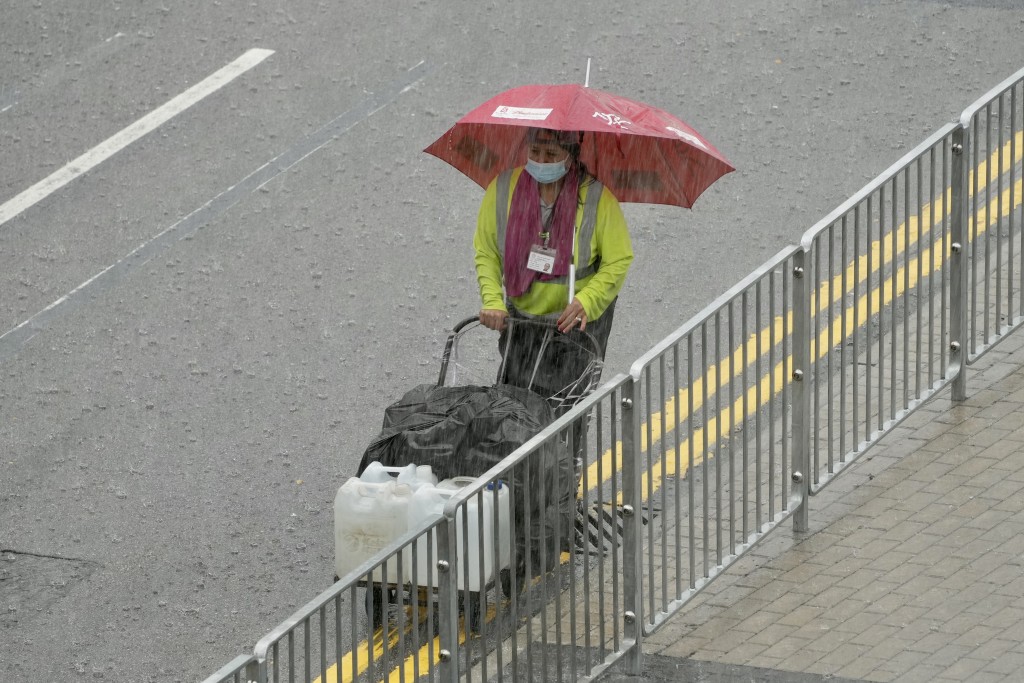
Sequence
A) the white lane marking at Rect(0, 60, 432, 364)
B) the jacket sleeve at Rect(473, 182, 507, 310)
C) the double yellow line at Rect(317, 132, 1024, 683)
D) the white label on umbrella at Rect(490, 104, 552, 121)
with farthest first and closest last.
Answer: the white lane marking at Rect(0, 60, 432, 364), the jacket sleeve at Rect(473, 182, 507, 310), the white label on umbrella at Rect(490, 104, 552, 121), the double yellow line at Rect(317, 132, 1024, 683)

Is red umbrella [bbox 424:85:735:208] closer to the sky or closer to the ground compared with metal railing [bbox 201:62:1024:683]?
closer to the sky

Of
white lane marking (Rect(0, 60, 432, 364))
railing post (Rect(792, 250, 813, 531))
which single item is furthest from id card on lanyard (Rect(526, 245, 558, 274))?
white lane marking (Rect(0, 60, 432, 364))

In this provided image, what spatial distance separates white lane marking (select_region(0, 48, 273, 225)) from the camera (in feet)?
40.1

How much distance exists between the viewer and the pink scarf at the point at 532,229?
8.41m

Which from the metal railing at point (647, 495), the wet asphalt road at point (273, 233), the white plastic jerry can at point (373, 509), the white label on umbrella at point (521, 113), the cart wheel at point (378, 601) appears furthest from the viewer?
the wet asphalt road at point (273, 233)

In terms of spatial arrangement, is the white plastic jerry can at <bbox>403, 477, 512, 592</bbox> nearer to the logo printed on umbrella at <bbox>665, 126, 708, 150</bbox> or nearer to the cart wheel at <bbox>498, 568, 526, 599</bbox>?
the cart wheel at <bbox>498, 568, 526, 599</bbox>

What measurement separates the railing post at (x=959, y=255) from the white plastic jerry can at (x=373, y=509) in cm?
288

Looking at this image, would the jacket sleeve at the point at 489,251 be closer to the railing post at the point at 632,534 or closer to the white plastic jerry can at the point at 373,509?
the white plastic jerry can at the point at 373,509

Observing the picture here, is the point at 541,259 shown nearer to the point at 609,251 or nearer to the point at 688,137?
the point at 609,251

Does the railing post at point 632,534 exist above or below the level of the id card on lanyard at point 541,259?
below

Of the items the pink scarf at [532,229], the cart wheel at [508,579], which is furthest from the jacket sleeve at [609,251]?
the cart wheel at [508,579]

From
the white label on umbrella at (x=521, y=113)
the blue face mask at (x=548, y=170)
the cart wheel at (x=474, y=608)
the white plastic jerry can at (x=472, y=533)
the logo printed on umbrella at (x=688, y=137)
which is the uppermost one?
the white label on umbrella at (x=521, y=113)

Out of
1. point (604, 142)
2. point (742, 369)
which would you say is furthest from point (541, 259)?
point (742, 369)

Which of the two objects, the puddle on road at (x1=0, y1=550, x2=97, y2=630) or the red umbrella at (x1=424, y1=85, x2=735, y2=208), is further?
the puddle on road at (x1=0, y1=550, x2=97, y2=630)
